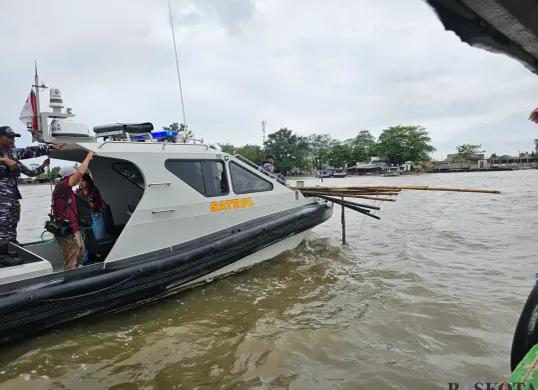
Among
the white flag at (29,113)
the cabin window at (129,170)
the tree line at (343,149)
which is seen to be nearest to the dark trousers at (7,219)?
the white flag at (29,113)

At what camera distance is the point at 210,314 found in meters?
4.37

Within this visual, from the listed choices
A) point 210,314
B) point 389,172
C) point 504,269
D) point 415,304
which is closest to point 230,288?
point 210,314

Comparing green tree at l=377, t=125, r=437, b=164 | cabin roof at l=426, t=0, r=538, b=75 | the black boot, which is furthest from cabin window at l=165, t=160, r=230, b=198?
green tree at l=377, t=125, r=437, b=164

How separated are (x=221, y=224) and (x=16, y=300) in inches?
106

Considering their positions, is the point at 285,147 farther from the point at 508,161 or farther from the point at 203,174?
the point at 203,174

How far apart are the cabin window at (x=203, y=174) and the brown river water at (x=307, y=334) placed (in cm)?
145

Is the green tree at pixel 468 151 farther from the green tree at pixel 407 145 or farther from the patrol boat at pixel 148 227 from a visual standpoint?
the patrol boat at pixel 148 227

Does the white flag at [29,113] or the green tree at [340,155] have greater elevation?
the green tree at [340,155]

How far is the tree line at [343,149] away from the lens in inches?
3187

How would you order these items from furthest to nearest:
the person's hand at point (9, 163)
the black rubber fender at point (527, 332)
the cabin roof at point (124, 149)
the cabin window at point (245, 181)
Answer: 1. the cabin window at point (245, 181)
2. the cabin roof at point (124, 149)
3. the person's hand at point (9, 163)
4. the black rubber fender at point (527, 332)

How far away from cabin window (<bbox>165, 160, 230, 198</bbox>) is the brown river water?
4.75 ft

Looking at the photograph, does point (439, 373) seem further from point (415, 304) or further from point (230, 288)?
point (230, 288)

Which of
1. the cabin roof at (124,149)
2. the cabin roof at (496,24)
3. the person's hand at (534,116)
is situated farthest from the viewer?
the cabin roof at (124,149)

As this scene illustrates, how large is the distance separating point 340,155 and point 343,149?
1799mm
